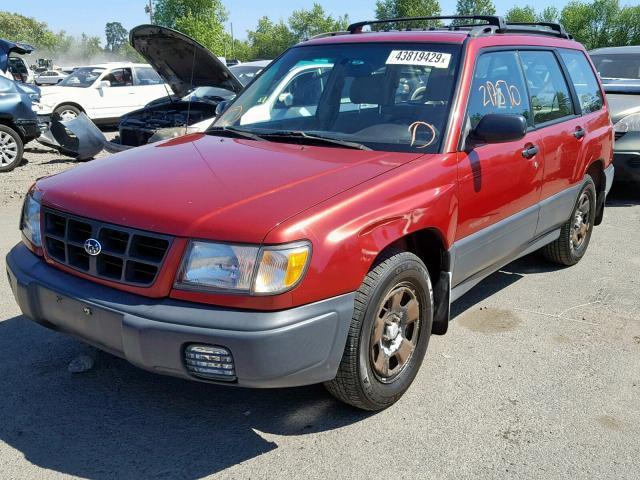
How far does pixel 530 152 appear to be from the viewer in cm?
397

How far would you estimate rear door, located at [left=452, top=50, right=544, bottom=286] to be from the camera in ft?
11.3

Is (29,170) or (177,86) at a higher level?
(177,86)

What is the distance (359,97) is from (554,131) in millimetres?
1505

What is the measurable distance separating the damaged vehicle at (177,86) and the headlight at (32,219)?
164 inches

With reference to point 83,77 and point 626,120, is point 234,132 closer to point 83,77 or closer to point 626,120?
point 626,120

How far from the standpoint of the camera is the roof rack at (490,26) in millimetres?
4023

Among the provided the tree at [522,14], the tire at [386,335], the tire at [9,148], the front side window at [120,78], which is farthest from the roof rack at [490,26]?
the tree at [522,14]

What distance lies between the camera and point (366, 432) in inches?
115

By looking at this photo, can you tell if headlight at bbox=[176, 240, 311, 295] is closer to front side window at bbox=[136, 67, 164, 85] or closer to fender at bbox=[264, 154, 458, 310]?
fender at bbox=[264, 154, 458, 310]

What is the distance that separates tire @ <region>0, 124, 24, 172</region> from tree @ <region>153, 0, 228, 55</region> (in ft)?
133

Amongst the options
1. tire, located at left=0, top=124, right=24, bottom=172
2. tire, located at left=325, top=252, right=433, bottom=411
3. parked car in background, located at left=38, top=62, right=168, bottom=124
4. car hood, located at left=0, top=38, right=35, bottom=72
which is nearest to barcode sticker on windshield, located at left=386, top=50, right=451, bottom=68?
tire, located at left=325, top=252, right=433, bottom=411

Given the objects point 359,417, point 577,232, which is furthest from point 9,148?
point 359,417

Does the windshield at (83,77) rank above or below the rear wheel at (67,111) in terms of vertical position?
above

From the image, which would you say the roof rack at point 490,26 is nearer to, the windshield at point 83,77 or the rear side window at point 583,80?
the rear side window at point 583,80
